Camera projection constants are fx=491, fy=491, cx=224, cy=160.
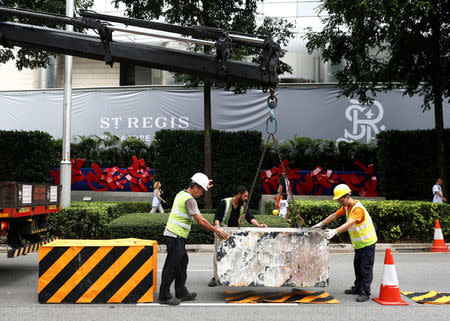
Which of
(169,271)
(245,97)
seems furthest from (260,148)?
(169,271)

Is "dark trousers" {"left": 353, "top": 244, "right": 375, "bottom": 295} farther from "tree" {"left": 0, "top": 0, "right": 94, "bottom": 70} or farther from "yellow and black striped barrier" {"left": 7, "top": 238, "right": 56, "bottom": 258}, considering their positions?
"tree" {"left": 0, "top": 0, "right": 94, "bottom": 70}

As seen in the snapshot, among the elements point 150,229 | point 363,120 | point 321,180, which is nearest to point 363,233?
point 150,229

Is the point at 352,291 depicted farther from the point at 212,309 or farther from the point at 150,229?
the point at 150,229

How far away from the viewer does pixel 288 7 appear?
25.3m

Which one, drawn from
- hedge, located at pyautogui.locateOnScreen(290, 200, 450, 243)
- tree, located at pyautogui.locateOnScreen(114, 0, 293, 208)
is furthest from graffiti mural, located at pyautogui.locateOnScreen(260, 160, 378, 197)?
hedge, located at pyautogui.locateOnScreen(290, 200, 450, 243)

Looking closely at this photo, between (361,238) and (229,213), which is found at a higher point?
(229,213)

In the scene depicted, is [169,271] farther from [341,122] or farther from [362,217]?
[341,122]

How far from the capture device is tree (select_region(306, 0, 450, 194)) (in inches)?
667

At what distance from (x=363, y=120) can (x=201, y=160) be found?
818 cm

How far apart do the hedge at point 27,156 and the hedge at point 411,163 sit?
524 inches

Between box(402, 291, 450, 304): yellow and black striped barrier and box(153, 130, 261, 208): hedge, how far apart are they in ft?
40.3

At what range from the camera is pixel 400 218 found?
1427 centimetres

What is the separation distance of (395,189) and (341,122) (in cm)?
476

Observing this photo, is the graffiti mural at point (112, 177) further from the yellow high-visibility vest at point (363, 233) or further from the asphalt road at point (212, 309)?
the yellow high-visibility vest at point (363, 233)
